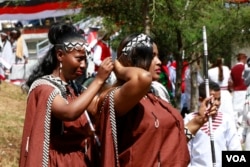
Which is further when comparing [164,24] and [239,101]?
[239,101]

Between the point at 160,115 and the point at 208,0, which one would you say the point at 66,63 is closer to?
the point at 160,115

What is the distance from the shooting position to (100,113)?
4434 mm

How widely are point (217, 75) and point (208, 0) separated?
681 cm

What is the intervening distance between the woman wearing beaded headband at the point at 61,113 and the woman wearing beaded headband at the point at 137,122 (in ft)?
0.43

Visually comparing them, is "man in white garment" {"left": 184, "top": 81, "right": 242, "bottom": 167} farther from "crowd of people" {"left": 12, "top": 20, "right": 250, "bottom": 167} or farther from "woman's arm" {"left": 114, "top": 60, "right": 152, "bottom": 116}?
"woman's arm" {"left": 114, "top": 60, "right": 152, "bottom": 116}

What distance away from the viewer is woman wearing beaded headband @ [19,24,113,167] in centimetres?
436

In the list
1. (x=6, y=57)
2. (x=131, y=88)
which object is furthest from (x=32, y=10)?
(x=131, y=88)

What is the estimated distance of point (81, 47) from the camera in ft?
15.6

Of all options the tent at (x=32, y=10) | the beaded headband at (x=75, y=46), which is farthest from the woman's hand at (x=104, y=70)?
the tent at (x=32, y=10)

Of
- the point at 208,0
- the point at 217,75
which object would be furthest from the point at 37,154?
the point at 217,75

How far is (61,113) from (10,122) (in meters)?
7.70

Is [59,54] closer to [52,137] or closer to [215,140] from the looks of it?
[52,137]

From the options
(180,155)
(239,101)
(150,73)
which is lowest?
(239,101)

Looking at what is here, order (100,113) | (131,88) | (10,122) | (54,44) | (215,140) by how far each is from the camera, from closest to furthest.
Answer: (131,88), (100,113), (54,44), (215,140), (10,122)
